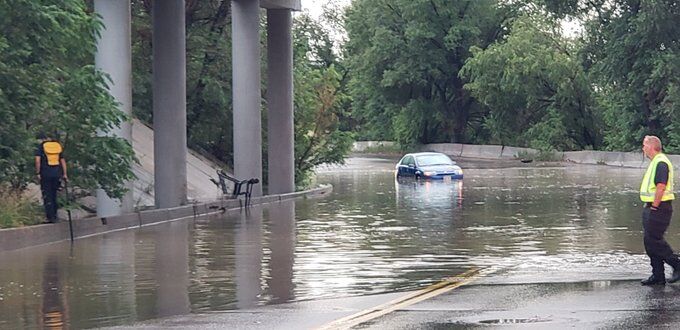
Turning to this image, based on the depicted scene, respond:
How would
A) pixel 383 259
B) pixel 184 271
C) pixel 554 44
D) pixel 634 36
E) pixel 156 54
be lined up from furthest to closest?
1. pixel 554 44
2. pixel 634 36
3. pixel 156 54
4. pixel 383 259
5. pixel 184 271

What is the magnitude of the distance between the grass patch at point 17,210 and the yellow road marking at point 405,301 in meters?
8.07

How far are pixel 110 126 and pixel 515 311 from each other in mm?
12916

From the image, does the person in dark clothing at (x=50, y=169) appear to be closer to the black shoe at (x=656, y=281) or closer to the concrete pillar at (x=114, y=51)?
the concrete pillar at (x=114, y=51)

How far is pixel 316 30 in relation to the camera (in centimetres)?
9131

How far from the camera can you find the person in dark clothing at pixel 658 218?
45.8ft

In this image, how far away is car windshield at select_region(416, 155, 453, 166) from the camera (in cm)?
5091

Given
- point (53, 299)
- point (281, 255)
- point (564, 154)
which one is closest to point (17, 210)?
point (281, 255)

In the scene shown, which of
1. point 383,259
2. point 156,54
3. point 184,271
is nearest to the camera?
point 184,271

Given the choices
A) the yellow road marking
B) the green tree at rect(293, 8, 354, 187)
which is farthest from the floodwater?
the green tree at rect(293, 8, 354, 187)

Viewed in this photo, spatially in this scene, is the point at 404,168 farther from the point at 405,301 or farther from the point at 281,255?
the point at 405,301

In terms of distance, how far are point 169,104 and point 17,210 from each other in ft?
29.7

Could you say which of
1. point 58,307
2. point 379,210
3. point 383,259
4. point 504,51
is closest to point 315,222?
point 379,210

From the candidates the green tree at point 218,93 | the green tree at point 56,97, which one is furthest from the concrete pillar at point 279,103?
the green tree at point 56,97

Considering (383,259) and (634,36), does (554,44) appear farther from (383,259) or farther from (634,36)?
(383,259)
